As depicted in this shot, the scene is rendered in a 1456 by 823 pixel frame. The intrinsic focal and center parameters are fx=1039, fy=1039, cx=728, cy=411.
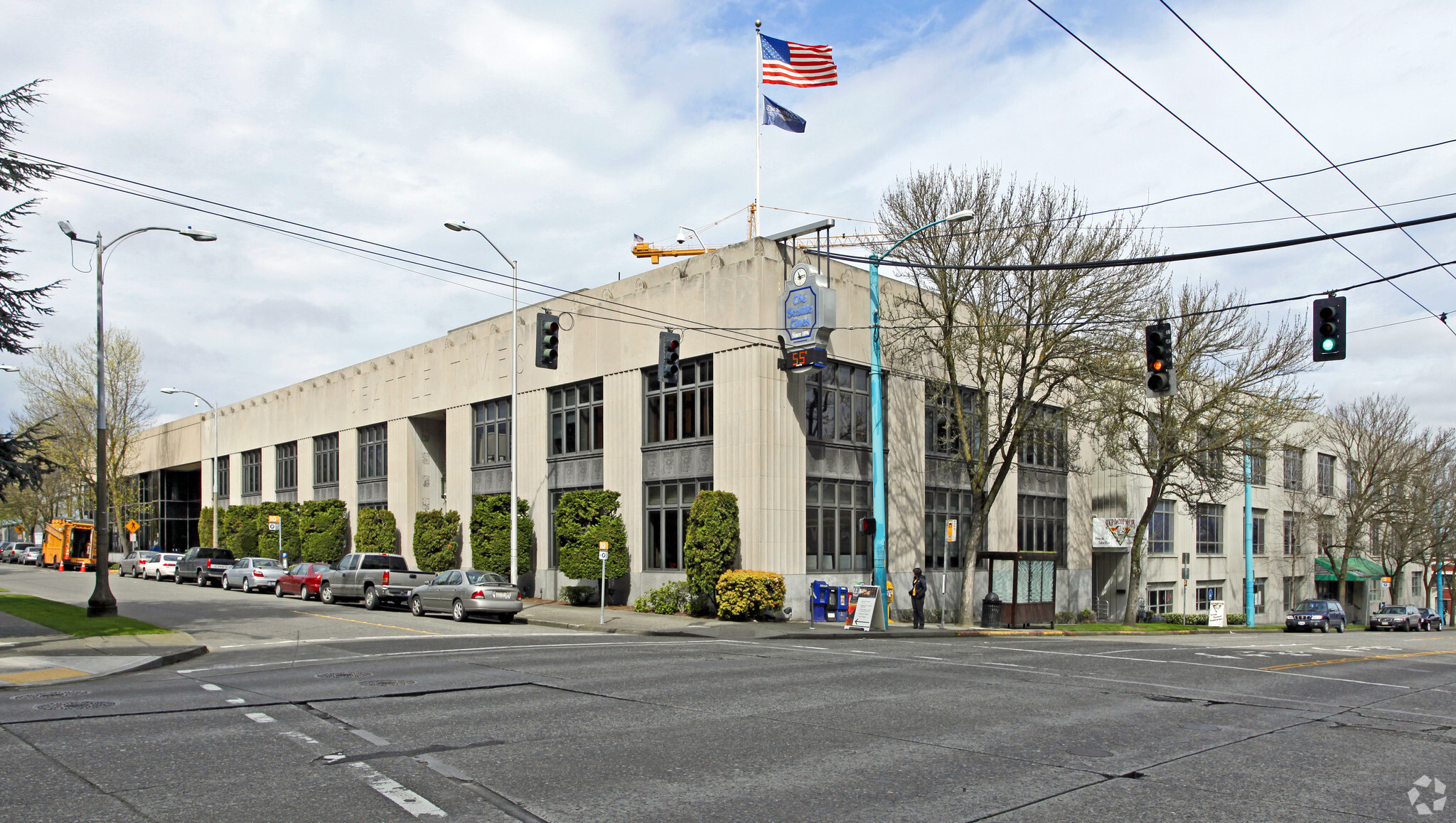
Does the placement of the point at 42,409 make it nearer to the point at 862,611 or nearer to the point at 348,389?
the point at 348,389

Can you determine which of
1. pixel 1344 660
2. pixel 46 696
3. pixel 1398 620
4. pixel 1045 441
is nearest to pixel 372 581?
pixel 46 696

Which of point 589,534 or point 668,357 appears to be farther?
point 589,534

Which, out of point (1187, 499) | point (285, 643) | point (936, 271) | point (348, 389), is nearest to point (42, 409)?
point (348, 389)

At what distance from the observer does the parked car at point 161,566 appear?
49750 millimetres

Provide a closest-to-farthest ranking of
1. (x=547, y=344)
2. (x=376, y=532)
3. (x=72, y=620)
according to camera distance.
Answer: (x=72, y=620) < (x=547, y=344) < (x=376, y=532)

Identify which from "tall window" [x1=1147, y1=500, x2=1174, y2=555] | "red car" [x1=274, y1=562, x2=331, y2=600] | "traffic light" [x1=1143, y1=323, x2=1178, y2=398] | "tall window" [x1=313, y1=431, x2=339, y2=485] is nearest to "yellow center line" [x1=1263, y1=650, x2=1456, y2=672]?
"traffic light" [x1=1143, y1=323, x2=1178, y2=398]

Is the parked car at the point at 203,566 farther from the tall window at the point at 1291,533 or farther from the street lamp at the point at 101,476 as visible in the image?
the tall window at the point at 1291,533

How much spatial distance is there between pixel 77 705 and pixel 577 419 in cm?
2498

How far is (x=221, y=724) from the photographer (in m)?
10.4

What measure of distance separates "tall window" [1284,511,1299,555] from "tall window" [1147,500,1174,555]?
14.1m

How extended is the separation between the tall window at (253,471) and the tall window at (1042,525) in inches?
1706

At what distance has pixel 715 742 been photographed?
9.88m

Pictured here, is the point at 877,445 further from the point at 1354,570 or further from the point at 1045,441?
the point at 1354,570

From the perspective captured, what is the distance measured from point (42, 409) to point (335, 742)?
232 ft
